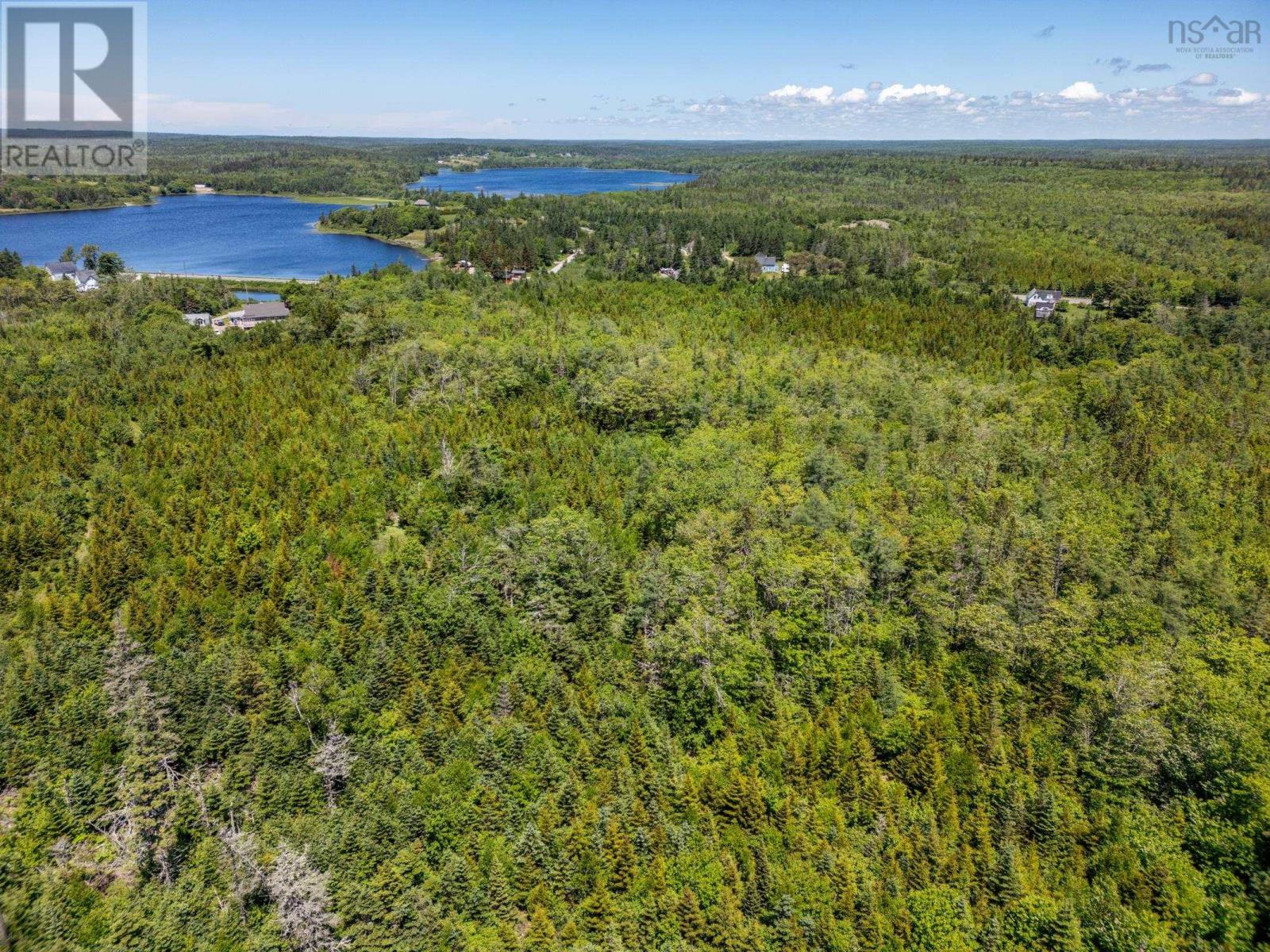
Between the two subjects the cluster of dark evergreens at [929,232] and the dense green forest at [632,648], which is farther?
the cluster of dark evergreens at [929,232]

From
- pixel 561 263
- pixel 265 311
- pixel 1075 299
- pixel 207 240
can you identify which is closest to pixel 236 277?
pixel 265 311

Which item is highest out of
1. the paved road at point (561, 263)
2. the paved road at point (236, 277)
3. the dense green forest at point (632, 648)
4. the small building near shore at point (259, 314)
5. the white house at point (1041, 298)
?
the paved road at point (561, 263)

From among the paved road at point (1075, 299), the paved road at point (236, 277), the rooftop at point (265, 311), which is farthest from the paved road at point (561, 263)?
the paved road at point (1075, 299)

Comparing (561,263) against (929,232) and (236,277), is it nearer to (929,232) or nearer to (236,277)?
(236,277)

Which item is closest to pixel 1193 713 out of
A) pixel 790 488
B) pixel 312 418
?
pixel 790 488

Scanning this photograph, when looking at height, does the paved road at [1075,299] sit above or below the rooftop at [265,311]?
above

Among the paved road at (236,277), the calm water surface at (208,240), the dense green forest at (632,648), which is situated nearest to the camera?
the dense green forest at (632,648)

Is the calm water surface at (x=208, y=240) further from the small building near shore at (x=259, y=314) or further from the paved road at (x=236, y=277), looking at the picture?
the small building near shore at (x=259, y=314)

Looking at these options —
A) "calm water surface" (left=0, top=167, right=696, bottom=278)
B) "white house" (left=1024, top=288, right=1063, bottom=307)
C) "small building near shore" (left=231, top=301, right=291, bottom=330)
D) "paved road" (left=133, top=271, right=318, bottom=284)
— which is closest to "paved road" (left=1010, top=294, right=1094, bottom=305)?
"white house" (left=1024, top=288, right=1063, bottom=307)
